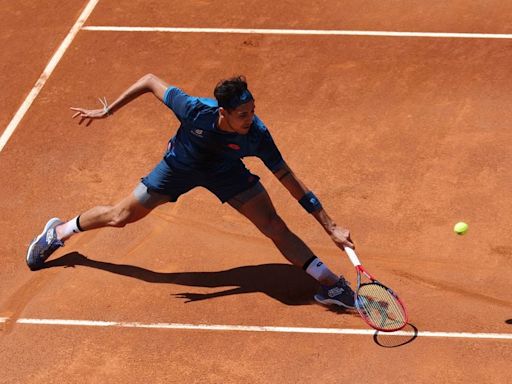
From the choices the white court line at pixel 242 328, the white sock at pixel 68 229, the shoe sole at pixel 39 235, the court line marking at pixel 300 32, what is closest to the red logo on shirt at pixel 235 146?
the white court line at pixel 242 328

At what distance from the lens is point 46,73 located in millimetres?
13578

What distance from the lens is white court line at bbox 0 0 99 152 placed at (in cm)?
1251

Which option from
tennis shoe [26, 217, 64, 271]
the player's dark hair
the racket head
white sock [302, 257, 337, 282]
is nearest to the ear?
the player's dark hair

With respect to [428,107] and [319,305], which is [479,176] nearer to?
[428,107]

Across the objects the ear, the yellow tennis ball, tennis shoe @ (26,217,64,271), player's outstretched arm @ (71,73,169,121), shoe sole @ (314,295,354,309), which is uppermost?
player's outstretched arm @ (71,73,169,121)

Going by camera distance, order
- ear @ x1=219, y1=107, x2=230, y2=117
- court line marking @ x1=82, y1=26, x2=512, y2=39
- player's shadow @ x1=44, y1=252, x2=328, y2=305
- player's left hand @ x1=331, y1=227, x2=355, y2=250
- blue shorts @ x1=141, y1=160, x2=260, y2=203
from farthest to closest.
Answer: court line marking @ x1=82, y1=26, x2=512, y2=39
player's shadow @ x1=44, y1=252, x2=328, y2=305
blue shorts @ x1=141, y1=160, x2=260, y2=203
player's left hand @ x1=331, y1=227, x2=355, y2=250
ear @ x1=219, y1=107, x2=230, y2=117

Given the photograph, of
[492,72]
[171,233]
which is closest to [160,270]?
[171,233]

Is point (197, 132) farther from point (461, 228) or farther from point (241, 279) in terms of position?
point (461, 228)

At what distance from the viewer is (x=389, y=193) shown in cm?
1105

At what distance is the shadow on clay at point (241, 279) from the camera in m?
9.81

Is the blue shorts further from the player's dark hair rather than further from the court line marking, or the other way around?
the court line marking

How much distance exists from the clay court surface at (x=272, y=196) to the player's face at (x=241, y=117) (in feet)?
6.20

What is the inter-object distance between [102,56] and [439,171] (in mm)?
5196

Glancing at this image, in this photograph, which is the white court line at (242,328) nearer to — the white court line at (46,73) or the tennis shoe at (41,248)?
the tennis shoe at (41,248)
